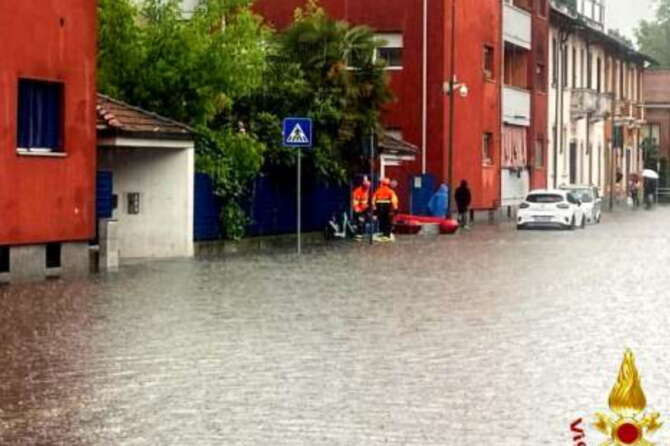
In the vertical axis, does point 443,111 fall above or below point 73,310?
above

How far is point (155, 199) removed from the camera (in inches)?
1325

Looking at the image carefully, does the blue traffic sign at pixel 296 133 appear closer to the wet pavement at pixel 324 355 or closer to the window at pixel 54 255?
the wet pavement at pixel 324 355

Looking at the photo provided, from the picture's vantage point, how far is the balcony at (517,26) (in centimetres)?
6731

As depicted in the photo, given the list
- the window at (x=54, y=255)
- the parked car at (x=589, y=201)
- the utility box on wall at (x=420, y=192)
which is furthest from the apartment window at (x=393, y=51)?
the window at (x=54, y=255)

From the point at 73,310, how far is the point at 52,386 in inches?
293

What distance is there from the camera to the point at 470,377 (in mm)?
12852

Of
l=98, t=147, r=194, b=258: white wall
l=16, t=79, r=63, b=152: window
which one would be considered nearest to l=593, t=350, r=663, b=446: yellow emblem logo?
l=16, t=79, r=63, b=152: window

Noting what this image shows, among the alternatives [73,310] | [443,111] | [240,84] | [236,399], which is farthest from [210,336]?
[443,111]

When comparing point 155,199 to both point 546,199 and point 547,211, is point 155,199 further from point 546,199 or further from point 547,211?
point 546,199

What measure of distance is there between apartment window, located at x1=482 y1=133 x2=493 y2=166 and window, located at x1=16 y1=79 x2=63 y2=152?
1469 inches

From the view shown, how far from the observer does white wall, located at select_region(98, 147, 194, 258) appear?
33531 millimetres

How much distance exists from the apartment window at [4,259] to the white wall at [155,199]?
758 cm

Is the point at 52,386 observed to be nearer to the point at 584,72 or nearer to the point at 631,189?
the point at 584,72

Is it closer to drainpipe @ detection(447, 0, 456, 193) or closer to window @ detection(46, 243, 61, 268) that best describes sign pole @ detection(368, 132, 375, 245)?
drainpipe @ detection(447, 0, 456, 193)
